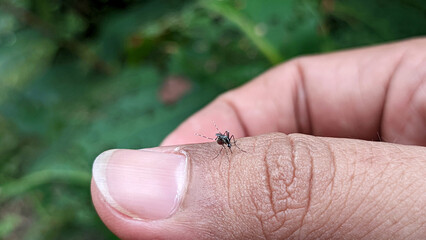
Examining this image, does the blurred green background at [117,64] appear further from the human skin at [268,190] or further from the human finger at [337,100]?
the human skin at [268,190]

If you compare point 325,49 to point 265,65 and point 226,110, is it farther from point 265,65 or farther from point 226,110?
point 226,110

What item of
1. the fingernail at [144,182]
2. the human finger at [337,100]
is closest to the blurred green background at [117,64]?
the human finger at [337,100]

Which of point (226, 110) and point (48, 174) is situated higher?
point (226, 110)

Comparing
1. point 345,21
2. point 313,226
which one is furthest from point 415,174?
point 345,21

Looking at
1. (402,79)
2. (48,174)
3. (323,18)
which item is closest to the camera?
(402,79)

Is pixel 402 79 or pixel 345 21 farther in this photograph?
pixel 345 21

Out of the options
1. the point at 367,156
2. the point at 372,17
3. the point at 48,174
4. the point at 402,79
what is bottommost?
the point at 48,174

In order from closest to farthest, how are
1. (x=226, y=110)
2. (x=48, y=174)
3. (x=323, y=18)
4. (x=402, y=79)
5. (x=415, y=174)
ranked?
(x=415, y=174) → (x=402, y=79) → (x=226, y=110) → (x=48, y=174) → (x=323, y=18)
